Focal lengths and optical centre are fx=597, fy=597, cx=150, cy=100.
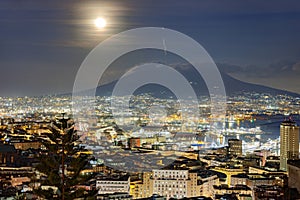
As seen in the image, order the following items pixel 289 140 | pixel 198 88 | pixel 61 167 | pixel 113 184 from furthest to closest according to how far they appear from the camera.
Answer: pixel 198 88
pixel 289 140
pixel 113 184
pixel 61 167

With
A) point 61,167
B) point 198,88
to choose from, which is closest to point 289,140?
point 198,88

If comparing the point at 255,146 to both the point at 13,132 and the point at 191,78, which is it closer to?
the point at 191,78

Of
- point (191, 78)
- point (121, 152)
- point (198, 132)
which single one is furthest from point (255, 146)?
point (121, 152)

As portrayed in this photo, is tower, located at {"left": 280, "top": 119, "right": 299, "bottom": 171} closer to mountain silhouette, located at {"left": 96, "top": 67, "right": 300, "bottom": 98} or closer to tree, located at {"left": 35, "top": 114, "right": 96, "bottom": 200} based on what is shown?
mountain silhouette, located at {"left": 96, "top": 67, "right": 300, "bottom": 98}

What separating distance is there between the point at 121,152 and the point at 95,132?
5.39m

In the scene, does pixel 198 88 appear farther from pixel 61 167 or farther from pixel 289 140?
pixel 61 167

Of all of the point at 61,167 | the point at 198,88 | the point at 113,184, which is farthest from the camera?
the point at 198,88

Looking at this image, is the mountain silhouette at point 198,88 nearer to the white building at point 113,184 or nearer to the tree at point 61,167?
the white building at point 113,184

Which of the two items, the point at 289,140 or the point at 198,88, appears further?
the point at 198,88

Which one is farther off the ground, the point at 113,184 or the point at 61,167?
the point at 61,167

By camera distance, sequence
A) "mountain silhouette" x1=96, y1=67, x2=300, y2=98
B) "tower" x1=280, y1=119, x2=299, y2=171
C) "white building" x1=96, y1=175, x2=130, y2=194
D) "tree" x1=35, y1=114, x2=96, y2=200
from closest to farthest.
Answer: "tree" x1=35, y1=114, x2=96, y2=200 → "white building" x1=96, y1=175, x2=130, y2=194 → "tower" x1=280, y1=119, x2=299, y2=171 → "mountain silhouette" x1=96, y1=67, x2=300, y2=98

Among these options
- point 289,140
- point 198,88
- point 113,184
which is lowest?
point 113,184

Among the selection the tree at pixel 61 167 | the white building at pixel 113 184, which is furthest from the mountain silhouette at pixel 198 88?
the tree at pixel 61 167

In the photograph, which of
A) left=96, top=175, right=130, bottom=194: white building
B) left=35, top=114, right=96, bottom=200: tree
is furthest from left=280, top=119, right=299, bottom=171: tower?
left=35, top=114, right=96, bottom=200: tree
